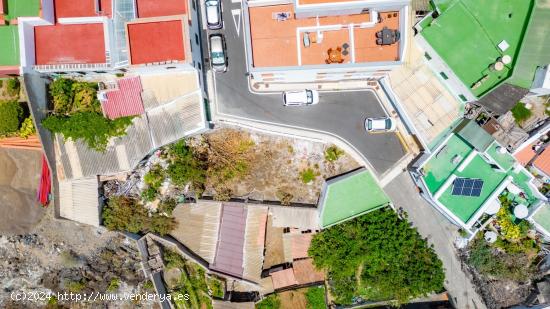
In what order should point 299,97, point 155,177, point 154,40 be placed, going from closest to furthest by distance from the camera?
point 154,40, point 299,97, point 155,177

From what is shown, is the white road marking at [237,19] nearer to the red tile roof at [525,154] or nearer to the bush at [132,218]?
the bush at [132,218]

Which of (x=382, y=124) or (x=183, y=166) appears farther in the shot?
(x=382, y=124)

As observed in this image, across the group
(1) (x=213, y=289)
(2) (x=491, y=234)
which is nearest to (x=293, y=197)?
(1) (x=213, y=289)

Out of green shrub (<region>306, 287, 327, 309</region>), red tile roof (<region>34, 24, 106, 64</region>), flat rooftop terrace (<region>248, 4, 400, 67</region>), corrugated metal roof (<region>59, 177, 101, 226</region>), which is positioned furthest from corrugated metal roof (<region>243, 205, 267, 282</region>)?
red tile roof (<region>34, 24, 106, 64</region>)

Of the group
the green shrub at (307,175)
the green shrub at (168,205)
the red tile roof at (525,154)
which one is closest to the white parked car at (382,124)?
the green shrub at (307,175)

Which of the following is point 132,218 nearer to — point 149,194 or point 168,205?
point 149,194

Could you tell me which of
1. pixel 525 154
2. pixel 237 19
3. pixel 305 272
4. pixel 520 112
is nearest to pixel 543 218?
pixel 525 154

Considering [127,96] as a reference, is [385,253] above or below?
below
